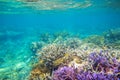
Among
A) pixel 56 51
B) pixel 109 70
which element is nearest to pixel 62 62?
pixel 56 51

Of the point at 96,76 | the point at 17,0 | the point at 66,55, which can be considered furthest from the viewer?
the point at 17,0

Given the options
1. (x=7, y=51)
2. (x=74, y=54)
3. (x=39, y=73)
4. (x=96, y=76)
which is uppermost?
(x=7, y=51)

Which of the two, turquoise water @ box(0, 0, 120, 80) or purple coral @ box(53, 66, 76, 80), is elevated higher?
turquoise water @ box(0, 0, 120, 80)

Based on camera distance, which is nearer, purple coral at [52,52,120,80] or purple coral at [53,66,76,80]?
purple coral at [52,52,120,80]

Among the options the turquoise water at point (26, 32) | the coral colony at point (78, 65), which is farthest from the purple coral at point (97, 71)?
the turquoise water at point (26, 32)

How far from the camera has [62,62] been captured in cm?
749

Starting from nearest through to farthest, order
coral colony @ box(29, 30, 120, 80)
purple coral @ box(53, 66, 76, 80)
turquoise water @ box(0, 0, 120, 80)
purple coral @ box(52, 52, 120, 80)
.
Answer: purple coral @ box(52, 52, 120, 80) → coral colony @ box(29, 30, 120, 80) → purple coral @ box(53, 66, 76, 80) → turquoise water @ box(0, 0, 120, 80)

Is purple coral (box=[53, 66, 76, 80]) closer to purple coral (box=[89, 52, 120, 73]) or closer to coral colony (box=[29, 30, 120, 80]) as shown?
coral colony (box=[29, 30, 120, 80])

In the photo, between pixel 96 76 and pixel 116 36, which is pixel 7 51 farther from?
pixel 96 76

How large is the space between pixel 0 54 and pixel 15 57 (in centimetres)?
275

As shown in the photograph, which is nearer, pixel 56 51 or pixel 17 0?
pixel 56 51

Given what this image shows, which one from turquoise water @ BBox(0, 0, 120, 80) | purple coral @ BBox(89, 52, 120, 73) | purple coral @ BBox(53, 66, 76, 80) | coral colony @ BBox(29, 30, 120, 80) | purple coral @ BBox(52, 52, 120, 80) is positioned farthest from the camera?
turquoise water @ BBox(0, 0, 120, 80)

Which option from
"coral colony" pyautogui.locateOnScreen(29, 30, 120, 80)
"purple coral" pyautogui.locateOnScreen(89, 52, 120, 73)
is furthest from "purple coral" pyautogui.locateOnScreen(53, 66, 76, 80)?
"purple coral" pyautogui.locateOnScreen(89, 52, 120, 73)

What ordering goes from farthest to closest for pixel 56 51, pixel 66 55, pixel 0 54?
pixel 0 54
pixel 56 51
pixel 66 55
